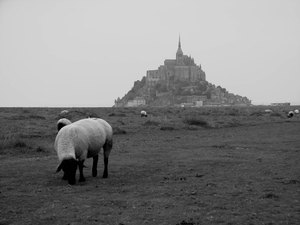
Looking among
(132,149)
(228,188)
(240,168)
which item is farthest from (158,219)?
(132,149)

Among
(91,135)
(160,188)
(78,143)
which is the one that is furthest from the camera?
(91,135)

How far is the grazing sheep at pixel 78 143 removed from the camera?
40.5 feet

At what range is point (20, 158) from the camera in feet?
63.9

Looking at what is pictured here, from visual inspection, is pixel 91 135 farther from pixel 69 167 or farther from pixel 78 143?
pixel 69 167

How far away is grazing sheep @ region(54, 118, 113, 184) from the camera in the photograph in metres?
12.4

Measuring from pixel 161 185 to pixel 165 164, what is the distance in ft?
15.1

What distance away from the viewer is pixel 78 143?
42.5ft

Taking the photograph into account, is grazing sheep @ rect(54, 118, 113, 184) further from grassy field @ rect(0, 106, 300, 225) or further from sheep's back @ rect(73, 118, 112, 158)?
grassy field @ rect(0, 106, 300, 225)

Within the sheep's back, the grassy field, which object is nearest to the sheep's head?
the grassy field

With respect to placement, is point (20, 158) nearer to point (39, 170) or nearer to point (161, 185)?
point (39, 170)

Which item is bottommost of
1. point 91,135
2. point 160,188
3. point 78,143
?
point 160,188

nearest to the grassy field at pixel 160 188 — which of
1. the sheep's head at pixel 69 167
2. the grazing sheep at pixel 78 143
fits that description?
the sheep's head at pixel 69 167

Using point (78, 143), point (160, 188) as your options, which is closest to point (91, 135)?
point (78, 143)

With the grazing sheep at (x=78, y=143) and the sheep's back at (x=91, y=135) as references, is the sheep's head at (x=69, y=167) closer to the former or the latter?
the grazing sheep at (x=78, y=143)
